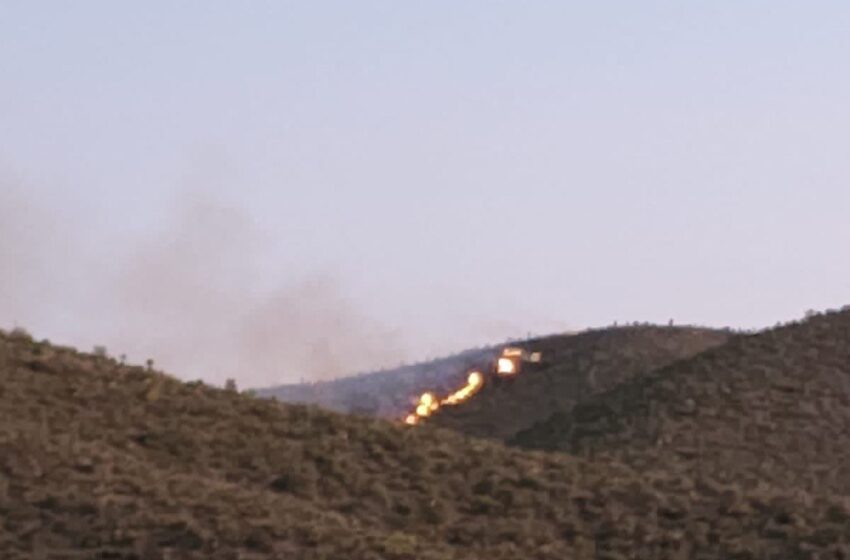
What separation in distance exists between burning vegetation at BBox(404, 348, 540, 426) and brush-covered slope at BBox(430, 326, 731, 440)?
0.58ft

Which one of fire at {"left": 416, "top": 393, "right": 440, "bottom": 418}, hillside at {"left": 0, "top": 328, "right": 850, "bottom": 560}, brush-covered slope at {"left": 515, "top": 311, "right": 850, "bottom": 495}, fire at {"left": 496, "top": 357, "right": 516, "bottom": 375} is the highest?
fire at {"left": 496, "top": 357, "right": 516, "bottom": 375}

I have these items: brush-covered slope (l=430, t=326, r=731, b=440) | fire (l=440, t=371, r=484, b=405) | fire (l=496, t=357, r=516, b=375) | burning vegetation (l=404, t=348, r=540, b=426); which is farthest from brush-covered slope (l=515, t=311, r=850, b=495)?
fire (l=496, t=357, r=516, b=375)

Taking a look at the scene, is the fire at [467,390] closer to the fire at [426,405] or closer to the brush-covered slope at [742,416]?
the fire at [426,405]

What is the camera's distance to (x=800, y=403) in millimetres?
22000

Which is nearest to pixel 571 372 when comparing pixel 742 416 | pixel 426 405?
pixel 426 405

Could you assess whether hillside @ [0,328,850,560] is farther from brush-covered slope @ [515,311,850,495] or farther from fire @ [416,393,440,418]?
fire @ [416,393,440,418]

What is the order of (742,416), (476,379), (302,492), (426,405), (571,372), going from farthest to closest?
1. (476,379)
2. (571,372)
3. (426,405)
4. (742,416)
5. (302,492)

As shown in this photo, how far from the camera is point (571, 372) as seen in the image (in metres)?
32.3

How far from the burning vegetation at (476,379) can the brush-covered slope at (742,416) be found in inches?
303

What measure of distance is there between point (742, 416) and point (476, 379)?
11.8 meters

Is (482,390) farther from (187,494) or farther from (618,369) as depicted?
(187,494)

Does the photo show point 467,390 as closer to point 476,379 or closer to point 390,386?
point 476,379

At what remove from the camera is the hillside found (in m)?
11.4

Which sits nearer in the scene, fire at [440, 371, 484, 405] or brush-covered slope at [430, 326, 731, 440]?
brush-covered slope at [430, 326, 731, 440]
